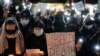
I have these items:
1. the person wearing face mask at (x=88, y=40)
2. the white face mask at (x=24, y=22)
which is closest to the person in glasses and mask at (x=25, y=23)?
the white face mask at (x=24, y=22)

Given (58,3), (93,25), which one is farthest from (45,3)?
(93,25)

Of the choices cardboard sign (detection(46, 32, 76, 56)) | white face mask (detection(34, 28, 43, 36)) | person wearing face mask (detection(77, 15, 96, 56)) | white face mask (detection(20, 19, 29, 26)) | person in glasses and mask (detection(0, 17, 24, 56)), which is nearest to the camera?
person in glasses and mask (detection(0, 17, 24, 56))

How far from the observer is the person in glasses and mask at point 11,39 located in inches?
287

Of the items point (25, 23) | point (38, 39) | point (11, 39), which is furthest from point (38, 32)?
point (25, 23)

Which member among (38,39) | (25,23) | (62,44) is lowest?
(62,44)

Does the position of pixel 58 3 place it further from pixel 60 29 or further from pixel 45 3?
pixel 60 29

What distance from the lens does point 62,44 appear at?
7.73 metres

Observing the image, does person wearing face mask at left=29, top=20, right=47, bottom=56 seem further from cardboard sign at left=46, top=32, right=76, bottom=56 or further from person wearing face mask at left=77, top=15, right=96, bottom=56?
person wearing face mask at left=77, top=15, right=96, bottom=56

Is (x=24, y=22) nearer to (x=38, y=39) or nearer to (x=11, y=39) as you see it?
(x=38, y=39)

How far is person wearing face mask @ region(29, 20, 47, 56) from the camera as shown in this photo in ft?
24.7

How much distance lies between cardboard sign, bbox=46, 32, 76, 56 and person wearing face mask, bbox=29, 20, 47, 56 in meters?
0.14

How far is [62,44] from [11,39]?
1185 millimetres

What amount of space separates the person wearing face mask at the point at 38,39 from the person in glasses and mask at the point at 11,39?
279mm

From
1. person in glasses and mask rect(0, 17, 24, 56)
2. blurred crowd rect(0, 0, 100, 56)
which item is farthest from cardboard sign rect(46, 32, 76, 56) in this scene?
person in glasses and mask rect(0, 17, 24, 56)
